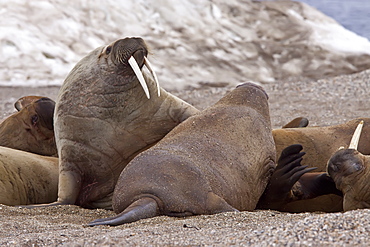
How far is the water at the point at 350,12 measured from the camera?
19984 mm

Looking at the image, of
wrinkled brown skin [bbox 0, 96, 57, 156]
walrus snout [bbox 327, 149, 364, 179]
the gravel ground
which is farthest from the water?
the gravel ground

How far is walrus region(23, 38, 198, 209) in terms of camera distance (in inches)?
187

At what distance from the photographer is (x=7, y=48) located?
11719mm

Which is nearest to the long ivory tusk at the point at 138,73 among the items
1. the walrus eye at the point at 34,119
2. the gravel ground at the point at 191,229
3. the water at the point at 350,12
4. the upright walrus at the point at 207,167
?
the upright walrus at the point at 207,167

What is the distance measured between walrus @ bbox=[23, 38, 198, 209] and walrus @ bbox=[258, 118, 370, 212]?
1.00 m

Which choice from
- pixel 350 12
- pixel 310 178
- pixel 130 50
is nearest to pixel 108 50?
pixel 130 50

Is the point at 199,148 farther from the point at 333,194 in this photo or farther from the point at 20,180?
the point at 20,180

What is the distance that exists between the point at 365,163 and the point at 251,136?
729 mm

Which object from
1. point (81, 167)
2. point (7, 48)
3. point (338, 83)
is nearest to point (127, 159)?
point (81, 167)

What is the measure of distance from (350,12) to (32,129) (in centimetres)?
1912

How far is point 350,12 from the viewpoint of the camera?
902 inches

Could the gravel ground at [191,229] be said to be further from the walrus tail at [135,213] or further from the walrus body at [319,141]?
the walrus body at [319,141]

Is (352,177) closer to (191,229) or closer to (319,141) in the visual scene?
(319,141)

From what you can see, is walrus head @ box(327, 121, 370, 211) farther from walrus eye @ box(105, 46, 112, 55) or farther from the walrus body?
walrus eye @ box(105, 46, 112, 55)
